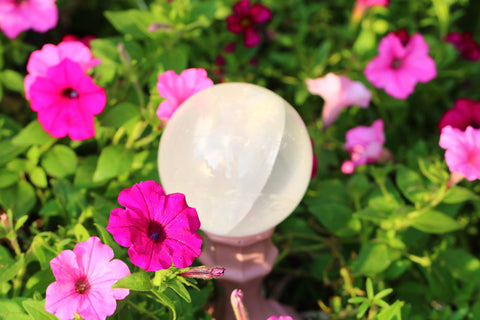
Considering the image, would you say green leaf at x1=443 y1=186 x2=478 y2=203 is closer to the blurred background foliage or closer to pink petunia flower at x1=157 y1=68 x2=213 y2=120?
the blurred background foliage

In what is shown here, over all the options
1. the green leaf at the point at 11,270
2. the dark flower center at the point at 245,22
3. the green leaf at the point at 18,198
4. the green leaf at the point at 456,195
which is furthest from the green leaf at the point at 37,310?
the dark flower center at the point at 245,22

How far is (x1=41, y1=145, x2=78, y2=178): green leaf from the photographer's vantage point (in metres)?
1.36

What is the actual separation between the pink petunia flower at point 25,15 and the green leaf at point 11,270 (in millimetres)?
822

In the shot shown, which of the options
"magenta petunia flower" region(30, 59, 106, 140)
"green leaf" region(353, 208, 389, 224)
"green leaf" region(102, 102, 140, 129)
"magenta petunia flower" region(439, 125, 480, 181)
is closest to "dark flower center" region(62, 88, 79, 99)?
"magenta petunia flower" region(30, 59, 106, 140)

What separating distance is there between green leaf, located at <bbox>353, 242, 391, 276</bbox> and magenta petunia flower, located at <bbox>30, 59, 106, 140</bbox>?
31.0 inches

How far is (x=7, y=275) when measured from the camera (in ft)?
3.39

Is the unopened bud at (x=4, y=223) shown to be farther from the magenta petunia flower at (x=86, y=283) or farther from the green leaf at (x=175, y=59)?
the green leaf at (x=175, y=59)

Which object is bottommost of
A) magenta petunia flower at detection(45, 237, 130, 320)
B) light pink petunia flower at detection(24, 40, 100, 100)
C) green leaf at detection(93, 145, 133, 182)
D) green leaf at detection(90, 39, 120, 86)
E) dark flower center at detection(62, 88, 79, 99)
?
green leaf at detection(93, 145, 133, 182)

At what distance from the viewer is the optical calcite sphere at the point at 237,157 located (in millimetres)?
939

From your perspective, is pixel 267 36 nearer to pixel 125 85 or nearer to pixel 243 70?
pixel 243 70

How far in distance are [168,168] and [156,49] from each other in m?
0.71

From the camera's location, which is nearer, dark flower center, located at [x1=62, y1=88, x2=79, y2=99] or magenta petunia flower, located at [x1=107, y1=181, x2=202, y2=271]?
magenta petunia flower, located at [x1=107, y1=181, x2=202, y2=271]

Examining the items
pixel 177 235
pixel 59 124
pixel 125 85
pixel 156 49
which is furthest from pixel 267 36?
pixel 177 235

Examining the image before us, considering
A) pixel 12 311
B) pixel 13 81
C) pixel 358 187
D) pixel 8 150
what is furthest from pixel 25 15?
pixel 358 187
